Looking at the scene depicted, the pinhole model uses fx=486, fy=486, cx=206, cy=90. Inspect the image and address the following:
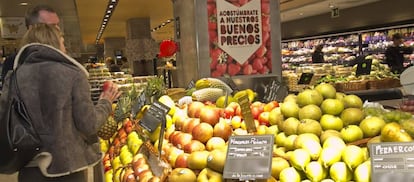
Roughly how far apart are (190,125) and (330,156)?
101cm

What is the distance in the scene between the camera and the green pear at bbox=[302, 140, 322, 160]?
74.2 inches

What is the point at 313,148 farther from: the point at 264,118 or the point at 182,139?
the point at 182,139

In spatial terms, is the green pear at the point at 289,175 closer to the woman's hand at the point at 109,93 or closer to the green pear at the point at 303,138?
the green pear at the point at 303,138

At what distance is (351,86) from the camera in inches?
282

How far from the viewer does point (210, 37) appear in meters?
4.64

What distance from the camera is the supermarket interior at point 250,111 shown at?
1.74m

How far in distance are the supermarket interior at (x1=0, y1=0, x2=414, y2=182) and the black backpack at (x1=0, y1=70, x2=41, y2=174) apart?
0.59 metres

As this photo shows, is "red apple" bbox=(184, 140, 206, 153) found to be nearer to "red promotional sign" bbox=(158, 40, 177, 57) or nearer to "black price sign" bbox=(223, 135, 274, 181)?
"black price sign" bbox=(223, 135, 274, 181)

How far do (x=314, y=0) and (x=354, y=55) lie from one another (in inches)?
113

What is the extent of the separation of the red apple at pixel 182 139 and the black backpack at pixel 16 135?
2.27 ft

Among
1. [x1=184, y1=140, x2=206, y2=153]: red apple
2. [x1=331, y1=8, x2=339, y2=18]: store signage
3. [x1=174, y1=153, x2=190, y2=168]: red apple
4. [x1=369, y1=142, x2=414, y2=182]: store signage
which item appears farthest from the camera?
[x1=331, y1=8, x2=339, y2=18]: store signage

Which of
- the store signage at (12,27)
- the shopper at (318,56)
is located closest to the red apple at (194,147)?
the shopper at (318,56)

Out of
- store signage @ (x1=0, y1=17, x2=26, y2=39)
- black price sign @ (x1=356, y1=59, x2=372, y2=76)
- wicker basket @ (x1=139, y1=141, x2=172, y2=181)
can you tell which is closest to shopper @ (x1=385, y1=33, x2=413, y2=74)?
black price sign @ (x1=356, y1=59, x2=372, y2=76)

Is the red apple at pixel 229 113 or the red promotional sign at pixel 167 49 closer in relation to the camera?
the red apple at pixel 229 113
